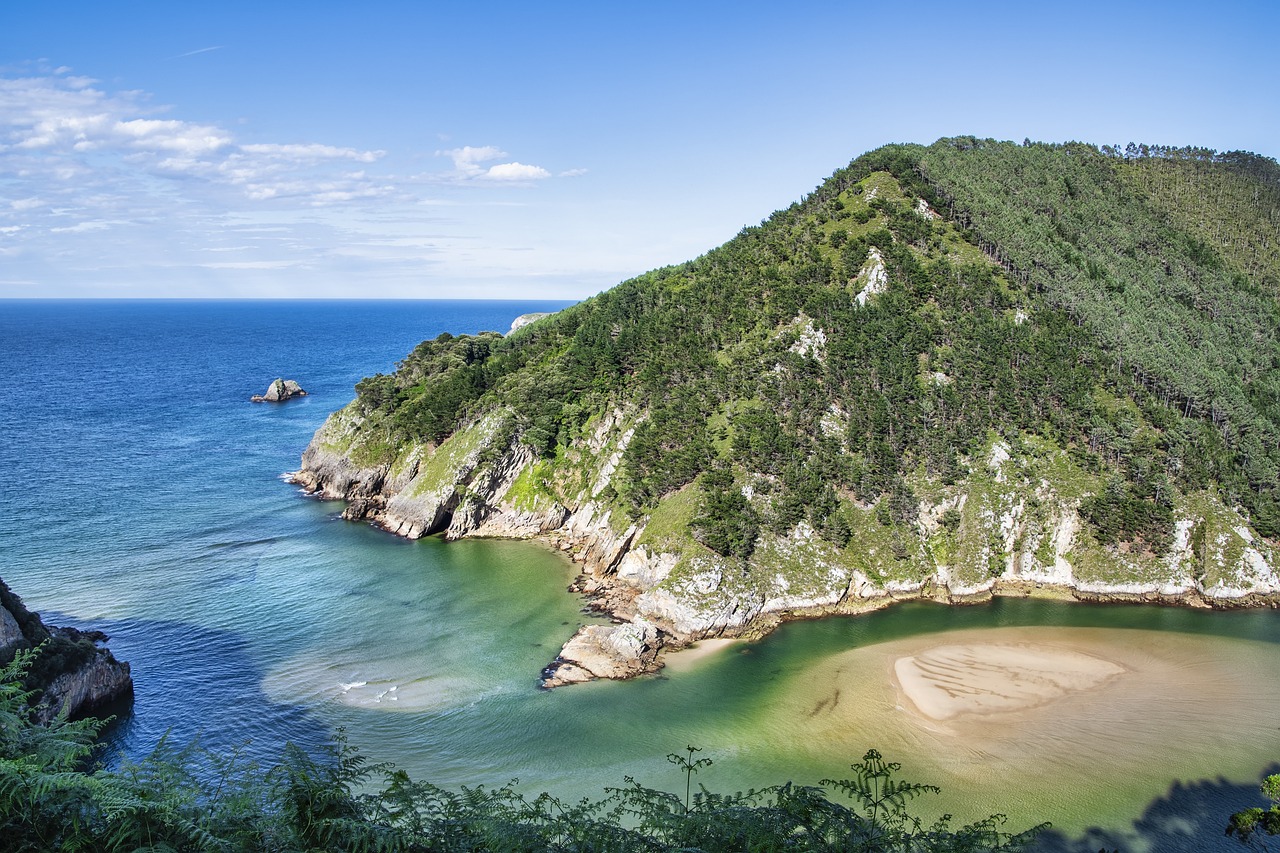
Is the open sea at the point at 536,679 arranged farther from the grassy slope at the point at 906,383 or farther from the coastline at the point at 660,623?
the grassy slope at the point at 906,383

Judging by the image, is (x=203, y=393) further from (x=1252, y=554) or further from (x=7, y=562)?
(x=1252, y=554)

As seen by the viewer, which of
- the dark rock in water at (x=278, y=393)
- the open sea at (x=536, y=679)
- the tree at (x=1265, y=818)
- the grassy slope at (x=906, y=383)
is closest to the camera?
the tree at (x=1265, y=818)

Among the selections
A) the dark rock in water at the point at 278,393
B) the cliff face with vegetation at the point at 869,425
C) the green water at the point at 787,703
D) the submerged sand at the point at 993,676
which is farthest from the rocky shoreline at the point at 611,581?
the dark rock in water at the point at 278,393

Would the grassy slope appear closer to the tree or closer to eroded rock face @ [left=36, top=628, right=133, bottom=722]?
the tree

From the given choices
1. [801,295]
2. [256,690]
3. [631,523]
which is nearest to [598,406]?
[631,523]

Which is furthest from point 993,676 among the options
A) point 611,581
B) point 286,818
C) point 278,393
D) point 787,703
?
point 278,393

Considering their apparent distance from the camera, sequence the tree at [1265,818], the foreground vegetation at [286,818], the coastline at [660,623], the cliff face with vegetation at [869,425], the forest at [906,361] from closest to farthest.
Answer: the foreground vegetation at [286,818]
the tree at [1265,818]
the coastline at [660,623]
the cliff face with vegetation at [869,425]
the forest at [906,361]

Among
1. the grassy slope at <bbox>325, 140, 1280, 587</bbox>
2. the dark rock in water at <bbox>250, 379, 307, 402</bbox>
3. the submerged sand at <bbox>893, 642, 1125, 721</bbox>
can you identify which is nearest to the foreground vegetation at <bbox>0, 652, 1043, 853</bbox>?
the submerged sand at <bbox>893, 642, 1125, 721</bbox>

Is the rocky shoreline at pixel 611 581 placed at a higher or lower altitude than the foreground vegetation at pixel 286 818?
lower
